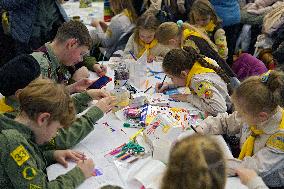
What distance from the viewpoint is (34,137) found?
6.63 feet

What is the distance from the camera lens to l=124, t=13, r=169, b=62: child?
379cm

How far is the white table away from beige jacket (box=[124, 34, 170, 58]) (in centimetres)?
105

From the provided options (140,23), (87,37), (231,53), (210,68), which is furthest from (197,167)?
(231,53)

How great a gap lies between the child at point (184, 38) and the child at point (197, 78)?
1.46 ft

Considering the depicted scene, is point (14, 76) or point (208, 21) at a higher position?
point (14, 76)

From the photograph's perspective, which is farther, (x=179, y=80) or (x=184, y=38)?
(x=184, y=38)

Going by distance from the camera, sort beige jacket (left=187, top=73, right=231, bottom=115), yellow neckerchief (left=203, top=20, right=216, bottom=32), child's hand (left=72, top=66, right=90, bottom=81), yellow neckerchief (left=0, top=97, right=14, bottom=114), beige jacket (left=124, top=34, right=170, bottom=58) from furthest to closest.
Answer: yellow neckerchief (left=203, top=20, right=216, bottom=32), beige jacket (left=124, top=34, right=170, bottom=58), child's hand (left=72, top=66, right=90, bottom=81), beige jacket (left=187, top=73, right=231, bottom=115), yellow neckerchief (left=0, top=97, right=14, bottom=114)

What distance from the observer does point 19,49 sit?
4.14m

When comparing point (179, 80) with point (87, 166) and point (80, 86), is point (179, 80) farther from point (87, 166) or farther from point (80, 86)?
point (87, 166)

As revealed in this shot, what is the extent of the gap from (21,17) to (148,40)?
1.29 metres

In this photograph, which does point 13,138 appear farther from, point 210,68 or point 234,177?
point 210,68

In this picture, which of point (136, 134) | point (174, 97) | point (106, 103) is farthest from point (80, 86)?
point (136, 134)

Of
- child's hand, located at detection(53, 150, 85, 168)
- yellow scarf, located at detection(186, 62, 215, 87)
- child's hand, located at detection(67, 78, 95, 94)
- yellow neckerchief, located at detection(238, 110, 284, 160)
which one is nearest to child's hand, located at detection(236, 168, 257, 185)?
yellow neckerchief, located at detection(238, 110, 284, 160)

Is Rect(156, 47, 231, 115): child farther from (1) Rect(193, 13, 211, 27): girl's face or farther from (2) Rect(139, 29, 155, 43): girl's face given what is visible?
(1) Rect(193, 13, 211, 27): girl's face
